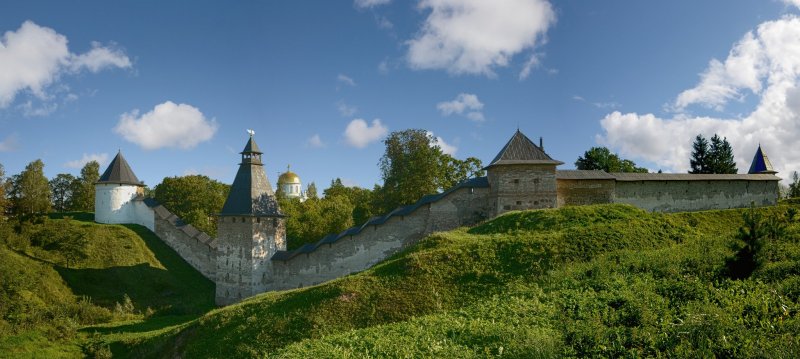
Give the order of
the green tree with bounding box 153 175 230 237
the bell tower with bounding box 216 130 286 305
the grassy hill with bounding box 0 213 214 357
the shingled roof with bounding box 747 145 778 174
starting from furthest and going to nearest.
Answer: the green tree with bounding box 153 175 230 237, the shingled roof with bounding box 747 145 778 174, the bell tower with bounding box 216 130 286 305, the grassy hill with bounding box 0 213 214 357

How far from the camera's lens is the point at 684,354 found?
6.70 meters

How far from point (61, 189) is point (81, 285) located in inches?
1262

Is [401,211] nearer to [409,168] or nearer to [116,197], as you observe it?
[409,168]

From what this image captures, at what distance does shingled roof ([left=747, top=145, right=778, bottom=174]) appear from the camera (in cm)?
3048

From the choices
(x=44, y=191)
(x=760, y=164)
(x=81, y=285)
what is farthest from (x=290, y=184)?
Result: (x=760, y=164)

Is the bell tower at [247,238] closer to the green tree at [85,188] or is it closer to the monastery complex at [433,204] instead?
the monastery complex at [433,204]

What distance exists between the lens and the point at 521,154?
871 inches

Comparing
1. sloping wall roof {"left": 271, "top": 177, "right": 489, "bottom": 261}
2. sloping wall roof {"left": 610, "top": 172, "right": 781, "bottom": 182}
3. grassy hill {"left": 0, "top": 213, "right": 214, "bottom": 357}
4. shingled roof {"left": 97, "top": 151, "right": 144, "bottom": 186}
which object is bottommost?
grassy hill {"left": 0, "top": 213, "right": 214, "bottom": 357}

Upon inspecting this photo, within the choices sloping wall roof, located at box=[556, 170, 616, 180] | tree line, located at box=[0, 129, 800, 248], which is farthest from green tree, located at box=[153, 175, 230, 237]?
sloping wall roof, located at box=[556, 170, 616, 180]

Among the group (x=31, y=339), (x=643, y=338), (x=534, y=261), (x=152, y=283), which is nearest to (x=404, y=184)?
(x=152, y=283)

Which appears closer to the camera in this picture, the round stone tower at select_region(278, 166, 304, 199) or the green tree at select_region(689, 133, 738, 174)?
the green tree at select_region(689, 133, 738, 174)

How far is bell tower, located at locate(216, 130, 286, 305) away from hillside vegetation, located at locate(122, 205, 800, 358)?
707 cm

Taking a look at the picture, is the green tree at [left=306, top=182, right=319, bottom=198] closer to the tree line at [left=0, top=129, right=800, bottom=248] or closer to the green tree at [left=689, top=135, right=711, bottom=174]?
the tree line at [left=0, top=129, right=800, bottom=248]

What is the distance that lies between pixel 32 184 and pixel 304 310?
4276 cm
